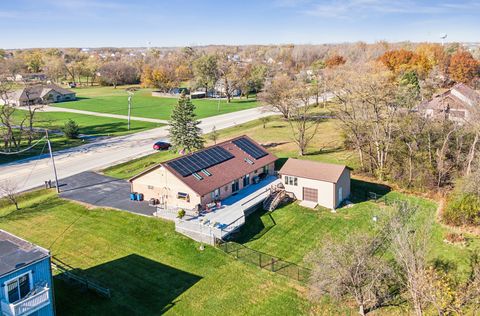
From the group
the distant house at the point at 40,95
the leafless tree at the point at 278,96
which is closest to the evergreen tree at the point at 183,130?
the leafless tree at the point at 278,96

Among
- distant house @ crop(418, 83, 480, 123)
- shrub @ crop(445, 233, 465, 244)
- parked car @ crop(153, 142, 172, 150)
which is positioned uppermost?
distant house @ crop(418, 83, 480, 123)

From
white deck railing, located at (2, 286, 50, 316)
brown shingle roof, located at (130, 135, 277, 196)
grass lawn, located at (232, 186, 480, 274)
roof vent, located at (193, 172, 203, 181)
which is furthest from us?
roof vent, located at (193, 172, 203, 181)

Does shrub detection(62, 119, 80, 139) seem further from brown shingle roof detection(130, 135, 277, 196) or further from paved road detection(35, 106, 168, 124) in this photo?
brown shingle roof detection(130, 135, 277, 196)

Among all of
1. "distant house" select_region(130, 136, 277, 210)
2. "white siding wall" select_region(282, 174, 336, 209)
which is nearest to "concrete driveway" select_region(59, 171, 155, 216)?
"distant house" select_region(130, 136, 277, 210)

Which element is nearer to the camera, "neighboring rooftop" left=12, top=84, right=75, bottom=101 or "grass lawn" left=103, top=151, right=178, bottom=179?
"grass lawn" left=103, top=151, right=178, bottom=179

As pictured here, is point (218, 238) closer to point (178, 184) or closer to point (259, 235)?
point (259, 235)

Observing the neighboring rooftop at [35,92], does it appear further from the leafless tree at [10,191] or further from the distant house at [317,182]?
the distant house at [317,182]
